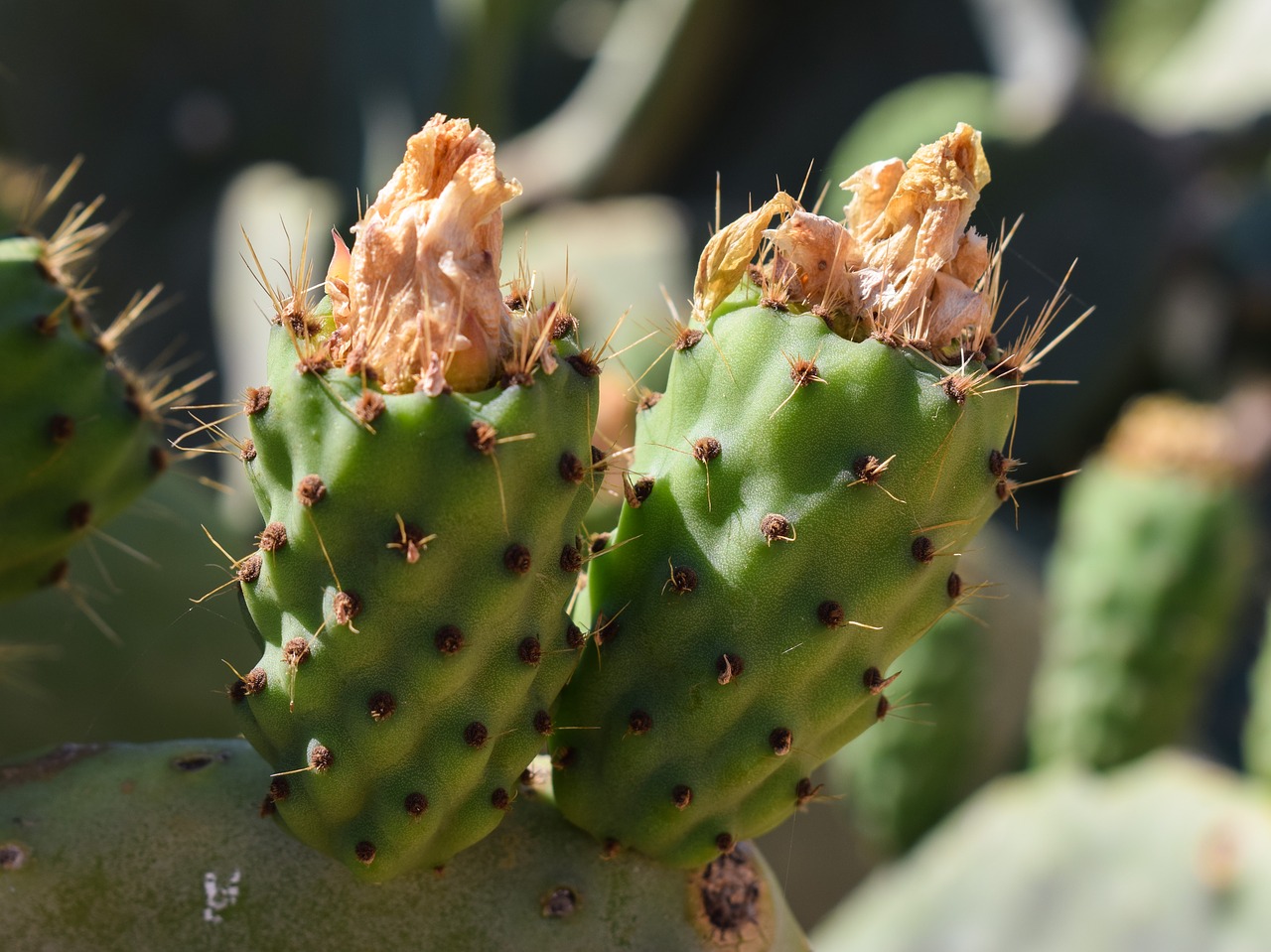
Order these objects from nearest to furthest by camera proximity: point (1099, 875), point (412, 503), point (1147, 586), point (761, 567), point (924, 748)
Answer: point (412, 503) < point (761, 567) < point (1099, 875) < point (1147, 586) < point (924, 748)

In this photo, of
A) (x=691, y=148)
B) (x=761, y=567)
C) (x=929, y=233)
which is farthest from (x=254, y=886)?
→ (x=691, y=148)

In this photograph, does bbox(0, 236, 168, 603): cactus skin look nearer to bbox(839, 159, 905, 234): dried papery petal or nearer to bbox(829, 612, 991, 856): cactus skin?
bbox(839, 159, 905, 234): dried papery petal

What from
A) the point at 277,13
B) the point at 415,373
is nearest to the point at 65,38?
the point at 277,13

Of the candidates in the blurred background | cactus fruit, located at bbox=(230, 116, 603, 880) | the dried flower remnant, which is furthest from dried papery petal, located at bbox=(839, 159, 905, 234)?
the blurred background

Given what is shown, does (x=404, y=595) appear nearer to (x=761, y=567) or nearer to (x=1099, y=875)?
(x=761, y=567)

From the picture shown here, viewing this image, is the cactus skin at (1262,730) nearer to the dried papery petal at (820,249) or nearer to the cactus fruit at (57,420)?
the dried papery petal at (820,249)
